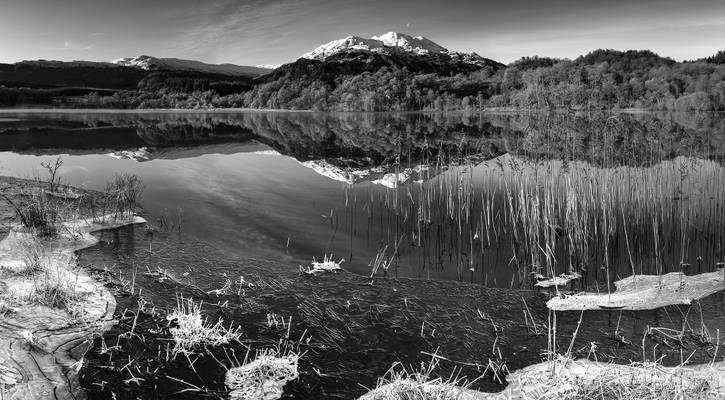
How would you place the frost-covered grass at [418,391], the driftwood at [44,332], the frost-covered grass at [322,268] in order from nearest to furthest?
the frost-covered grass at [418,391] < the driftwood at [44,332] < the frost-covered grass at [322,268]

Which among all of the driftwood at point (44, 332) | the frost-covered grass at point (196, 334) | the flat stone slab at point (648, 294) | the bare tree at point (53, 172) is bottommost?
the flat stone slab at point (648, 294)

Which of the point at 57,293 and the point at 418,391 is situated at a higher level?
the point at 57,293

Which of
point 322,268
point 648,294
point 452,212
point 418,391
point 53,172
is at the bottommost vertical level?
point 648,294

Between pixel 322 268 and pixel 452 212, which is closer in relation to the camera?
pixel 322 268

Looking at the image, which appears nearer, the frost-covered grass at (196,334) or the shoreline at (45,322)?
the shoreline at (45,322)

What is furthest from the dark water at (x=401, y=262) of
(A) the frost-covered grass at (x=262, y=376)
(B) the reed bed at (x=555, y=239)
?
(A) the frost-covered grass at (x=262, y=376)

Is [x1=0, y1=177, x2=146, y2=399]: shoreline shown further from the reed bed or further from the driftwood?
the reed bed

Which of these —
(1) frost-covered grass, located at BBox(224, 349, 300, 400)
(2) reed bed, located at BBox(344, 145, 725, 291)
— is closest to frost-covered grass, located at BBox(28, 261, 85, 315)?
(1) frost-covered grass, located at BBox(224, 349, 300, 400)

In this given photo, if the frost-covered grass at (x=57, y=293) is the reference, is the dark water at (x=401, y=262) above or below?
below

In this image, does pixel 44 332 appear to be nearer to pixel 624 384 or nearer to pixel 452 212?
pixel 624 384

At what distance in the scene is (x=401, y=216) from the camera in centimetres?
1708

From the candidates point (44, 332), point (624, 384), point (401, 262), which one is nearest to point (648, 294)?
point (624, 384)

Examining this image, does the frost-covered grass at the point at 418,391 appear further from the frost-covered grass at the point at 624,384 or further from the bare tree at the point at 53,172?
the bare tree at the point at 53,172

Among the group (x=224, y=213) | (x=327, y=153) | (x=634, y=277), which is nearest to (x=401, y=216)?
(x=224, y=213)
